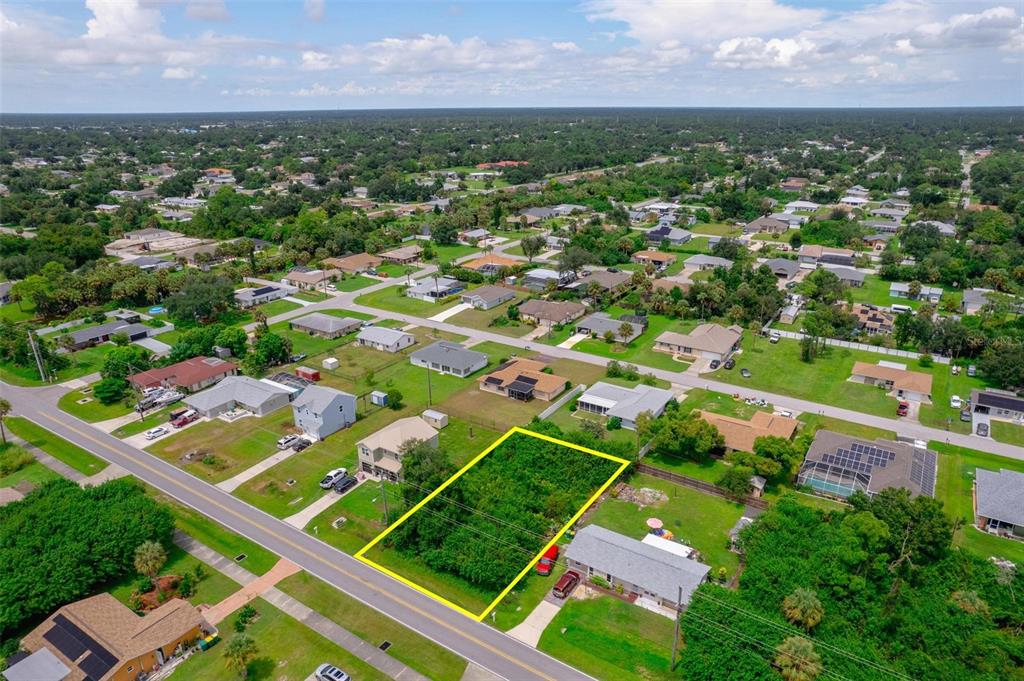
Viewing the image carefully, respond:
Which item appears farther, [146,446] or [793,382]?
[793,382]

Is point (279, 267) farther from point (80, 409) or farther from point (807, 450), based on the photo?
point (807, 450)

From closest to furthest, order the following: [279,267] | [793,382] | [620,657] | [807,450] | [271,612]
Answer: [620,657]
[271,612]
[807,450]
[793,382]
[279,267]

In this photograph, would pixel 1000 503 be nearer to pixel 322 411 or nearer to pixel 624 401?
pixel 624 401

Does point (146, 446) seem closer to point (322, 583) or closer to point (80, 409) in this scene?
point (80, 409)

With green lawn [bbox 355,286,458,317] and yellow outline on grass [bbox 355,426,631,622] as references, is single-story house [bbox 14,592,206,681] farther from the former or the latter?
green lawn [bbox 355,286,458,317]

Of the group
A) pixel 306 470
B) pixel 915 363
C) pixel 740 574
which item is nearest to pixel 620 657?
pixel 740 574

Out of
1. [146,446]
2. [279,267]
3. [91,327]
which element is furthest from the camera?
[279,267]

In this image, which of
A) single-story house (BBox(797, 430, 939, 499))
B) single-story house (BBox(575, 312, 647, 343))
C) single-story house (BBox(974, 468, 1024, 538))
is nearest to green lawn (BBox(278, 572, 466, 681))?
single-story house (BBox(797, 430, 939, 499))

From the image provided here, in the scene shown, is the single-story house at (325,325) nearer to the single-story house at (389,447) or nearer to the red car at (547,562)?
the single-story house at (389,447)
